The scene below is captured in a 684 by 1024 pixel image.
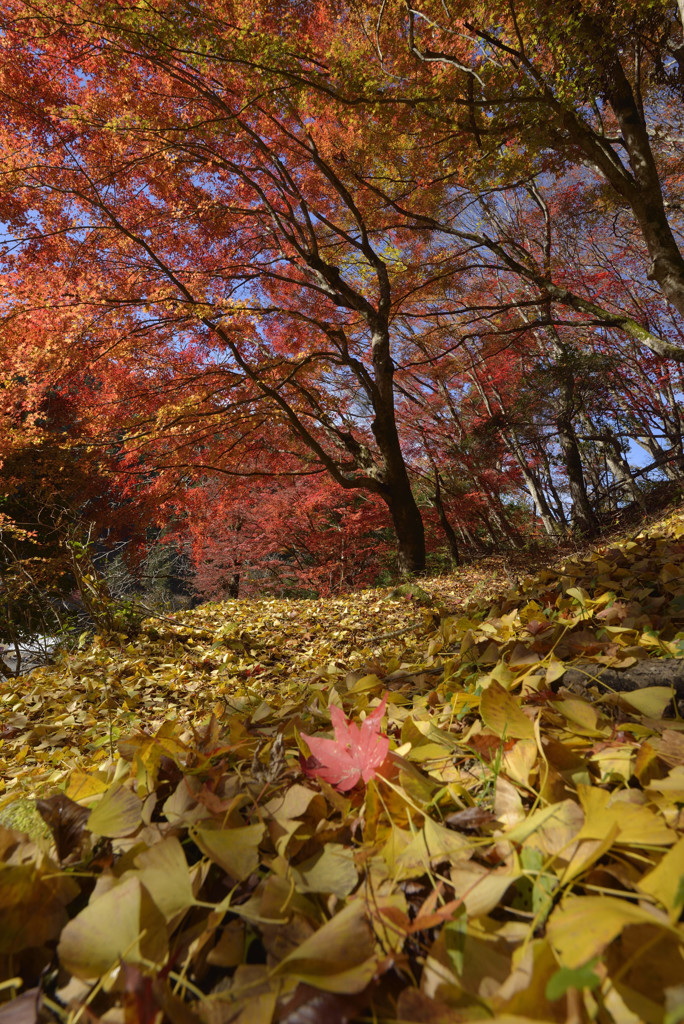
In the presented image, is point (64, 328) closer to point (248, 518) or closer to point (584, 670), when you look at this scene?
point (248, 518)

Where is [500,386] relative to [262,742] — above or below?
above

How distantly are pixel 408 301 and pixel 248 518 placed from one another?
4.60 meters

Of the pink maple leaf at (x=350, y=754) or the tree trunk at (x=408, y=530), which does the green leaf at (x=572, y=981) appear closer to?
the pink maple leaf at (x=350, y=754)

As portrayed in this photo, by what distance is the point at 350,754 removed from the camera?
0.62 m

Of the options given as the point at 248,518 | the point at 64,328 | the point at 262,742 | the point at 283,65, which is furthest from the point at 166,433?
the point at 262,742

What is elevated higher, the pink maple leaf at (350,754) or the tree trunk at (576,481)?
the tree trunk at (576,481)

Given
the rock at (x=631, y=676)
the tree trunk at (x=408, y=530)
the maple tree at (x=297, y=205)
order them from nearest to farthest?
the rock at (x=631, y=676) → the maple tree at (x=297, y=205) → the tree trunk at (x=408, y=530)

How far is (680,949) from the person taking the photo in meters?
0.29

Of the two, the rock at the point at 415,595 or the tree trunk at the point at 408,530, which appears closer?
the rock at the point at 415,595

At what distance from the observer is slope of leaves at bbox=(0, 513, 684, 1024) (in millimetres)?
302

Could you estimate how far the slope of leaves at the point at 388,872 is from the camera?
0.30 meters

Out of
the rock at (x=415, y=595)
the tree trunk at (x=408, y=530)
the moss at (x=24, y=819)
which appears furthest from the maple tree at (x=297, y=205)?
the moss at (x=24, y=819)

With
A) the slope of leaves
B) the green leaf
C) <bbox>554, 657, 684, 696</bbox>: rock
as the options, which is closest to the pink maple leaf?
the slope of leaves

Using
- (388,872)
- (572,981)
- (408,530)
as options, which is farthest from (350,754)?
(408,530)
